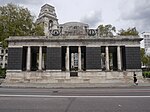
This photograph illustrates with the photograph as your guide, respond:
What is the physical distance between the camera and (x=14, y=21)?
4200cm

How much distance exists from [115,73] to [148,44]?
14125 cm

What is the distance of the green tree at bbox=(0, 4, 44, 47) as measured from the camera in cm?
4083

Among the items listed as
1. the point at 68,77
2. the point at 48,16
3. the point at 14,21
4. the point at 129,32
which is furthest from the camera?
the point at 48,16

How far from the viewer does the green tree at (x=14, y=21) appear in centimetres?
4083

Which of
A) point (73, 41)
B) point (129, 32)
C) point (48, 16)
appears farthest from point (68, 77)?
point (48, 16)

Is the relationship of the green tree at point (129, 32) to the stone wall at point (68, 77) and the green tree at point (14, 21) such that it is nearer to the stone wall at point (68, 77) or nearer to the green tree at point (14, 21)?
the stone wall at point (68, 77)

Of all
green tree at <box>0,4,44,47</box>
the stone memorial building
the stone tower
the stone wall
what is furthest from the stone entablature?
the stone tower

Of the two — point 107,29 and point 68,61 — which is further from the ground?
point 107,29

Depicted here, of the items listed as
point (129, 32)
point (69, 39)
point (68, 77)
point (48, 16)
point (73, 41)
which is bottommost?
point (68, 77)

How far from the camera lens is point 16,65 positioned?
1216 inches

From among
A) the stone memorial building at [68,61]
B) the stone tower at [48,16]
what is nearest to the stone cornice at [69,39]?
the stone memorial building at [68,61]

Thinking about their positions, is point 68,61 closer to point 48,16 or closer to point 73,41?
point 73,41

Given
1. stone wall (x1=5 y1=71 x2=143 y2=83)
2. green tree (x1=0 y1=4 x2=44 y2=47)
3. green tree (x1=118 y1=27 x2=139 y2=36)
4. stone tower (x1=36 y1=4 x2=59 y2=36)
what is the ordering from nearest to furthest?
stone wall (x1=5 y1=71 x2=143 y2=83), green tree (x1=0 y1=4 x2=44 y2=47), green tree (x1=118 y1=27 x2=139 y2=36), stone tower (x1=36 y1=4 x2=59 y2=36)

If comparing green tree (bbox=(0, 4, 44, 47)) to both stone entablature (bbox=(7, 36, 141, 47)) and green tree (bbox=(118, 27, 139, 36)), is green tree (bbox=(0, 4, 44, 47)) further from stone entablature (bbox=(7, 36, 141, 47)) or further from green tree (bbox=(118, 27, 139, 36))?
green tree (bbox=(118, 27, 139, 36))
